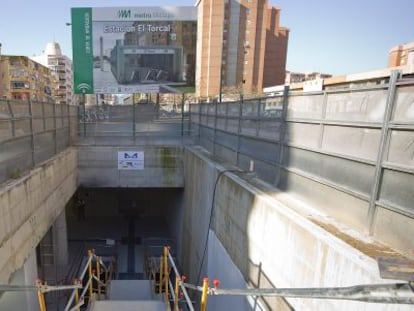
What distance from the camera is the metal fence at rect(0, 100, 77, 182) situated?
5.82 m

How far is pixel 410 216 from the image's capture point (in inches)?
114

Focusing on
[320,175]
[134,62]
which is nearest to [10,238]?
[320,175]

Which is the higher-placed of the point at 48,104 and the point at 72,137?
the point at 48,104

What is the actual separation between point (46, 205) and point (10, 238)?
7.93 ft

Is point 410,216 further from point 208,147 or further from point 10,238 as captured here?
point 208,147

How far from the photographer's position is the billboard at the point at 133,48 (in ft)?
41.5

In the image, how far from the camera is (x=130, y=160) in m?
12.6

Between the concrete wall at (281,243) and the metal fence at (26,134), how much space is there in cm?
481

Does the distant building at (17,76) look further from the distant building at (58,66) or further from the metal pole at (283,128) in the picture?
the metal pole at (283,128)

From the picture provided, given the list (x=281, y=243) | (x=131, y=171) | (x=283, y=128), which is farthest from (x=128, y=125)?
(x=281, y=243)

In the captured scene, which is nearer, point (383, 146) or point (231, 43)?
point (383, 146)

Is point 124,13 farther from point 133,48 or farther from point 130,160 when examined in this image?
point 130,160

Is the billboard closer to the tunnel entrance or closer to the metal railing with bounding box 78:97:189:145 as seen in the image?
the metal railing with bounding box 78:97:189:145

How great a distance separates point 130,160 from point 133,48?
209 inches
